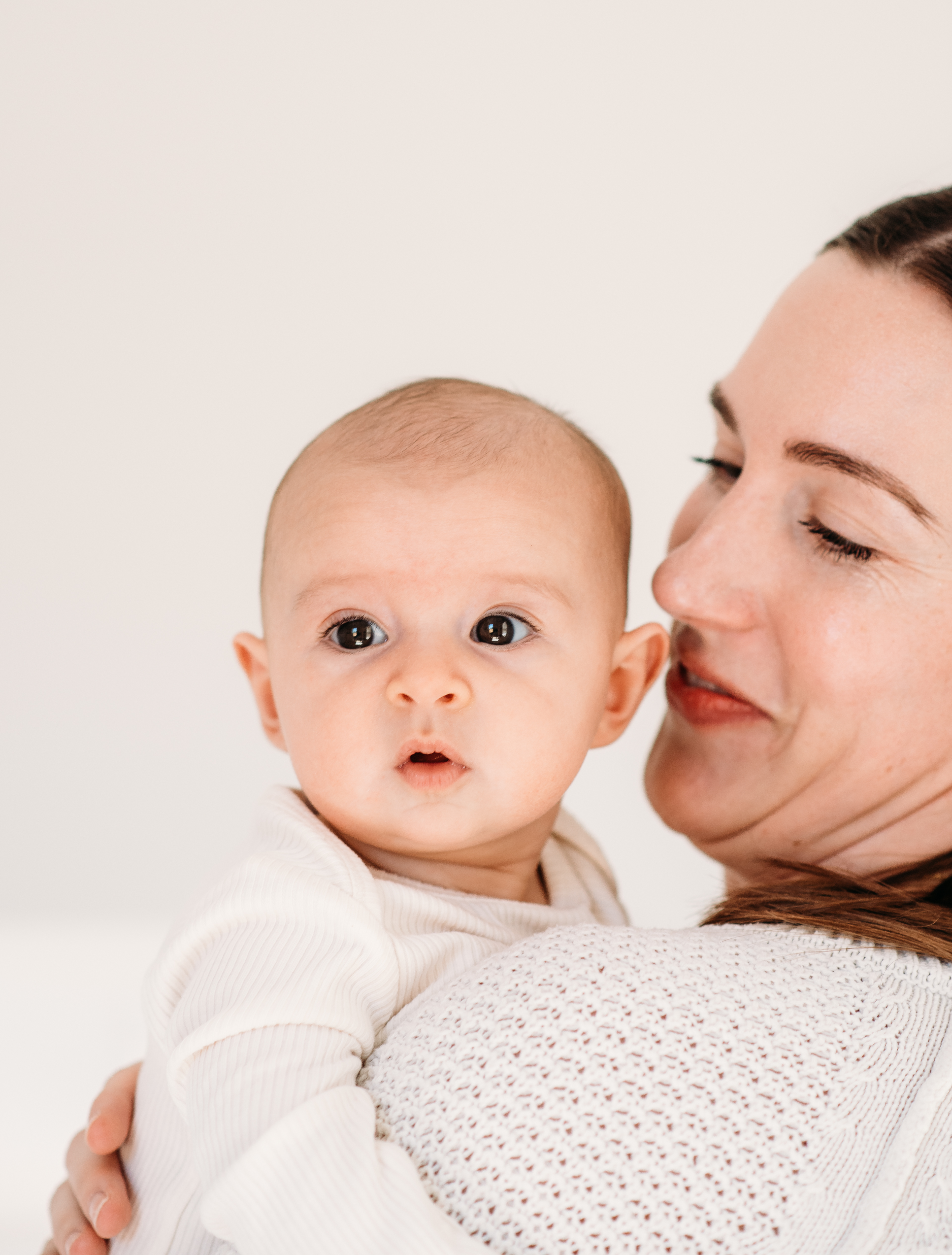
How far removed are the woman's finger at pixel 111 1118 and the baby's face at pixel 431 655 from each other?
1.67ft

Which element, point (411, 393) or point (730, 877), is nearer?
point (411, 393)

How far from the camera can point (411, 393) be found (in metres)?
1.58

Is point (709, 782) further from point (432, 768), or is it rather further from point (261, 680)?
point (261, 680)

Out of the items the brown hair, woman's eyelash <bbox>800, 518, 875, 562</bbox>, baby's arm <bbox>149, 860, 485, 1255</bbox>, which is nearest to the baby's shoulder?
baby's arm <bbox>149, 860, 485, 1255</bbox>

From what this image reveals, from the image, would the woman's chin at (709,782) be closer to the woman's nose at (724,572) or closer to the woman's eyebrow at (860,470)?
the woman's nose at (724,572)

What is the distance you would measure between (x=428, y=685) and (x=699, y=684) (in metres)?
0.66

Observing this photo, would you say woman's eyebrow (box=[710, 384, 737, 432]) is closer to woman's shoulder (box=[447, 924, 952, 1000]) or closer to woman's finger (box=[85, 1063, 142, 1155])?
woman's shoulder (box=[447, 924, 952, 1000])

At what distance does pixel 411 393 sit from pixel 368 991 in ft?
2.56

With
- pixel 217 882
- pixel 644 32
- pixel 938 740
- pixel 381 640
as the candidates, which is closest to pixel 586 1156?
pixel 217 882

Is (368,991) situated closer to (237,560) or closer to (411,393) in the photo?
(411,393)

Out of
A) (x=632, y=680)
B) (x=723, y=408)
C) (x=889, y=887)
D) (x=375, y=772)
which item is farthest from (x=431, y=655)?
(x=723, y=408)

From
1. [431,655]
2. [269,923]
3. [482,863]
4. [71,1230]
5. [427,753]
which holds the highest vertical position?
[431,655]

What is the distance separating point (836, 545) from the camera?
1.62m

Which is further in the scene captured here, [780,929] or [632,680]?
[632,680]
